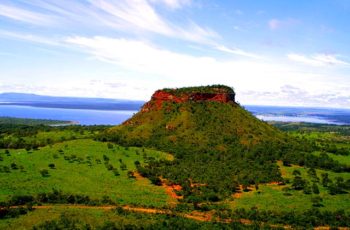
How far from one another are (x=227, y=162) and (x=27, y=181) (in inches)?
1554

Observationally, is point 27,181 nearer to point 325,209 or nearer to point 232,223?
point 232,223

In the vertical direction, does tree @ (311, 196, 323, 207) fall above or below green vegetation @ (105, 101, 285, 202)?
below

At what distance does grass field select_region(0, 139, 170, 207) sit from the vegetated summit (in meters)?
4.78

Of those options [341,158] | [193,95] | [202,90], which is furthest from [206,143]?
[341,158]

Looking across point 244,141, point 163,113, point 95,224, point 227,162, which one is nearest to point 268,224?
point 95,224

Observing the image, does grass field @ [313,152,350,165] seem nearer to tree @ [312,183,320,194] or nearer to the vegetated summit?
the vegetated summit

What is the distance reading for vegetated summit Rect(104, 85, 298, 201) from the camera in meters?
71.1

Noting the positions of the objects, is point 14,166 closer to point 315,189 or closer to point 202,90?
point 315,189

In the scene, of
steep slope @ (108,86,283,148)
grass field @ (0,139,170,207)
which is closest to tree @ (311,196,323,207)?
grass field @ (0,139,170,207)

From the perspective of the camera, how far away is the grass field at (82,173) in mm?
59562

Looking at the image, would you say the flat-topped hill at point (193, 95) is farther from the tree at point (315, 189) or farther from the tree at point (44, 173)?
the tree at point (315, 189)

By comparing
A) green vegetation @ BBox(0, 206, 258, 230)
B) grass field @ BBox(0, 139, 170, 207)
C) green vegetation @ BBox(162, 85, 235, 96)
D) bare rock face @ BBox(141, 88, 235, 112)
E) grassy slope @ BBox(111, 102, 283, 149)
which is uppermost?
green vegetation @ BBox(162, 85, 235, 96)

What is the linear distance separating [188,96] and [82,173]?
141ft

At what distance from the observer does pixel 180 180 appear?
68.6 m
